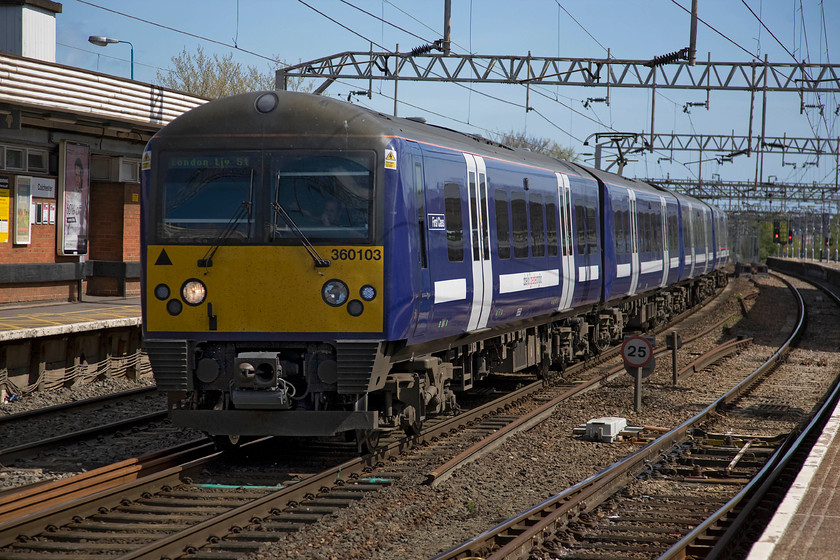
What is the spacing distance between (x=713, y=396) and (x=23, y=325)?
985 cm

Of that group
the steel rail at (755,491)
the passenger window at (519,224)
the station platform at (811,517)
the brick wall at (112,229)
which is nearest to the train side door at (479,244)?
the passenger window at (519,224)

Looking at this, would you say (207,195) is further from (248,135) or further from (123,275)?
(123,275)

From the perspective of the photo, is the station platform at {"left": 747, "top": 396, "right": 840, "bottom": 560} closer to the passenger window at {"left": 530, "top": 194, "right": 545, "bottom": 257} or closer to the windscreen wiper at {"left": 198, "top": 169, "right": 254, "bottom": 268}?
the passenger window at {"left": 530, "top": 194, "right": 545, "bottom": 257}

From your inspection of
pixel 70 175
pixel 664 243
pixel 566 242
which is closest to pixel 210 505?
pixel 566 242

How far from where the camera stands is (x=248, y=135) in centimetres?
836

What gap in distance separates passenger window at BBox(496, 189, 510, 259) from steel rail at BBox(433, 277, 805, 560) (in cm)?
269

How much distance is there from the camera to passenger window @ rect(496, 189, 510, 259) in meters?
10.9

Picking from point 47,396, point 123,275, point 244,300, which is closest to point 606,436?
point 244,300

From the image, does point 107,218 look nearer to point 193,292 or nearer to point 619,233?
point 619,233

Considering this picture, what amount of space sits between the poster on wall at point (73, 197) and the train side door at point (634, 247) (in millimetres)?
10337

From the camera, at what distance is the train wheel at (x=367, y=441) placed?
8859 mm

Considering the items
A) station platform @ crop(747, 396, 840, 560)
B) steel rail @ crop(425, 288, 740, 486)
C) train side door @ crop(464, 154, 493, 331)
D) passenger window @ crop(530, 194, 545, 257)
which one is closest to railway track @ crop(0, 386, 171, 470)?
steel rail @ crop(425, 288, 740, 486)

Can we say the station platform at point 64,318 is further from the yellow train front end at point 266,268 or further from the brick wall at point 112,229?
the yellow train front end at point 266,268

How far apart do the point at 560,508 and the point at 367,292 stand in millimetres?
2372
